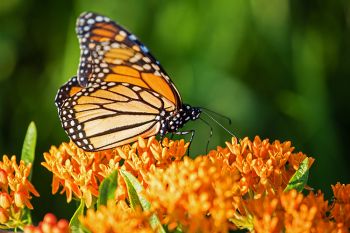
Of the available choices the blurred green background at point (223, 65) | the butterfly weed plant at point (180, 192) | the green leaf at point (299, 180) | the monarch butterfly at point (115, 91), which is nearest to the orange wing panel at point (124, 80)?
the monarch butterfly at point (115, 91)

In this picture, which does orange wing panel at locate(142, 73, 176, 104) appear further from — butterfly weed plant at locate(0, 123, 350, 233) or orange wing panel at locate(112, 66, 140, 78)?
butterfly weed plant at locate(0, 123, 350, 233)

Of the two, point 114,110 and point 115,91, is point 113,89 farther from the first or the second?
point 114,110

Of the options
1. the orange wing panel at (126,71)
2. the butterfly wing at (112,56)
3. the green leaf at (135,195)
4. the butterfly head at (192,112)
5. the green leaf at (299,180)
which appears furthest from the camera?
the butterfly head at (192,112)

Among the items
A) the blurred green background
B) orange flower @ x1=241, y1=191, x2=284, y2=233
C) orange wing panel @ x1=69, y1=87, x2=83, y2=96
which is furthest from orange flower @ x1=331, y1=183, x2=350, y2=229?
the blurred green background

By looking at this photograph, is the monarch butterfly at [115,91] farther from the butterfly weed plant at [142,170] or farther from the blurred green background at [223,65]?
the blurred green background at [223,65]

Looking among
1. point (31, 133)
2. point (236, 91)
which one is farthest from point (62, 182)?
point (236, 91)

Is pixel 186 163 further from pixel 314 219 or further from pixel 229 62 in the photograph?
pixel 229 62
